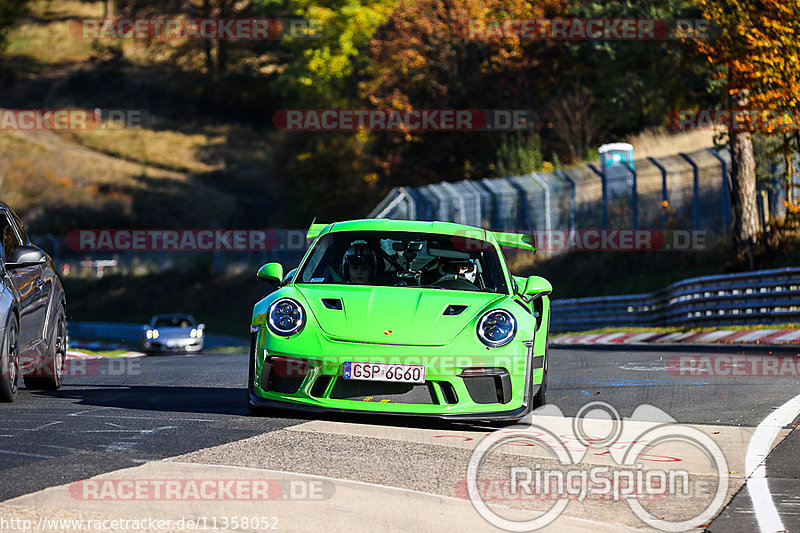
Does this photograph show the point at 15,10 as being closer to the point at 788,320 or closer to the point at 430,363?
the point at 788,320

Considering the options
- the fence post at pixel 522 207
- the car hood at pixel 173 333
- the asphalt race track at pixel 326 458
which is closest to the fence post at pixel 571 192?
the fence post at pixel 522 207

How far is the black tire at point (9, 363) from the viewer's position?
9039mm

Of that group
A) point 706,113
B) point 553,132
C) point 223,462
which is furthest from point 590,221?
point 223,462

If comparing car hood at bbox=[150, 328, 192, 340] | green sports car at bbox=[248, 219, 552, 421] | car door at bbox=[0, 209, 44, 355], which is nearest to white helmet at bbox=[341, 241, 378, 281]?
green sports car at bbox=[248, 219, 552, 421]

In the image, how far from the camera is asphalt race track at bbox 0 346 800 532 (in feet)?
18.0

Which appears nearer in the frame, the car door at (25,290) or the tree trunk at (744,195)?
the car door at (25,290)

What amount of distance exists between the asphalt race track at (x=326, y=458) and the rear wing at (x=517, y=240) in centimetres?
130

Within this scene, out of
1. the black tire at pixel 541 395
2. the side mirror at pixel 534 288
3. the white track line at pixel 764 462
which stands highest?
the side mirror at pixel 534 288

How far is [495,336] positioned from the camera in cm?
845

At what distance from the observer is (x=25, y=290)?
31.9 feet

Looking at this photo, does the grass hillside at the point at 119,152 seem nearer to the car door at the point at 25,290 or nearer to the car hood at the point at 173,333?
the car hood at the point at 173,333

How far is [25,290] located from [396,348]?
10.5 ft

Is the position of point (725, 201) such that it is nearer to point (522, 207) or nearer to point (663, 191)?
point (663, 191)

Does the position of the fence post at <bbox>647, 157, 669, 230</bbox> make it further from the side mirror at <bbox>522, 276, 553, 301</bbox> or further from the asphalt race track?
the side mirror at <bbox>522, 276, 553, 301</bbox>
